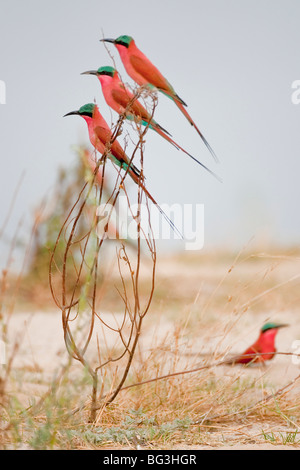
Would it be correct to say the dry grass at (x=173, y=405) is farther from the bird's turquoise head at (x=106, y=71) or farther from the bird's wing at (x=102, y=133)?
the bird's turquoise head at (x=106, y=71)

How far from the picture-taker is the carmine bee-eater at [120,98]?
6.68ft

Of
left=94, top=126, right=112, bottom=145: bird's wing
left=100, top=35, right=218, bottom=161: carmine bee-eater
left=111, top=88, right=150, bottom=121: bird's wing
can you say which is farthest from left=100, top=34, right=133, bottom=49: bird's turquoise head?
left=94, top=126, right=112, bottom=145: bird's wing

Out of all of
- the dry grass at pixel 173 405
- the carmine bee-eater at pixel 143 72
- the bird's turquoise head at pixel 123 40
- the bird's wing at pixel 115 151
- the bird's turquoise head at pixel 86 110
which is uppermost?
the bird's turquoise head at pixel 123 40

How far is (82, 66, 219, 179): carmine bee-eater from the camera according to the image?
6.68 ft

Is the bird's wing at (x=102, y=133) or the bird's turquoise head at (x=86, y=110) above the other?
the bird's turquoise head at (x=86, y=110)

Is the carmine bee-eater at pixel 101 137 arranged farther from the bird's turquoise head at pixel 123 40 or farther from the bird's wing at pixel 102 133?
the bird's turquoise head at pixel 123 40

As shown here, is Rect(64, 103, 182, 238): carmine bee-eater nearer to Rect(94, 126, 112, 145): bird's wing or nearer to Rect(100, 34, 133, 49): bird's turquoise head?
Answer: Rect(94, 126, 112, 145): bird's wing

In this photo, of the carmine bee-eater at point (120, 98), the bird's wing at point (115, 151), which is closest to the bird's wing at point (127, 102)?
the carmine bee-eater at point (120, 98)

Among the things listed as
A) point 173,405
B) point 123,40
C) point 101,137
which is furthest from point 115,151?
point 173,405

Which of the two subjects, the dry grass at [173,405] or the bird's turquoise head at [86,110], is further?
the bird's turquoise head at [86,110]

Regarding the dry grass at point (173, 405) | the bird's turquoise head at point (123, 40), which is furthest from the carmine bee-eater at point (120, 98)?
the dry grass at point (173, 405)

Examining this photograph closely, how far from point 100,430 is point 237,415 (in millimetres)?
636
